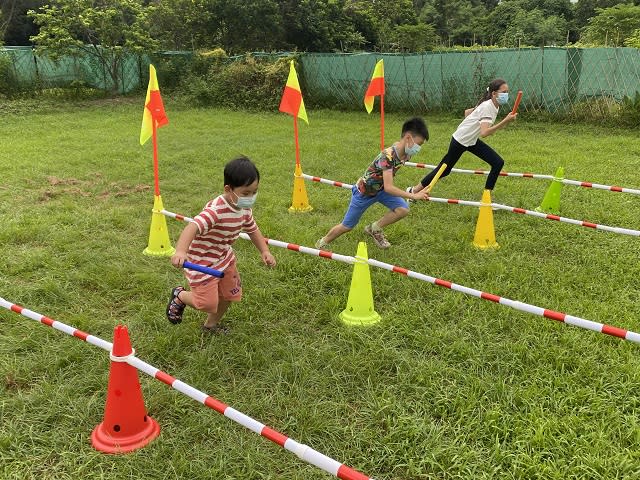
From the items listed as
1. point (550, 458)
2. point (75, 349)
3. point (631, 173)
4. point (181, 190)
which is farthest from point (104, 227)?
point (631, 173)

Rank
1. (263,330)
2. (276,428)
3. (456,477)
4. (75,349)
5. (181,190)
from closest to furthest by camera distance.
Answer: (456,477)
(276,428)
(75,349)
(263,330)
(181,190)

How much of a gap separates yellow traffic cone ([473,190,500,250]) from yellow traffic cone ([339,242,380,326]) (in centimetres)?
187

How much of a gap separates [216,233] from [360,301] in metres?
1.19

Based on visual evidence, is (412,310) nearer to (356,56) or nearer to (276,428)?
(276,428)

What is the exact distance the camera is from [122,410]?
2596 mm

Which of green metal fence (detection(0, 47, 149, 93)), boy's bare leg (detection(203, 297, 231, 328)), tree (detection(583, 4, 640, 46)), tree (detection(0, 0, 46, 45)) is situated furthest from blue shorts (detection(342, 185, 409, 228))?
tree (detection(0, 0, 46, 45))

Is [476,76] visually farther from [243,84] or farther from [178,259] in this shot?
[178,259]

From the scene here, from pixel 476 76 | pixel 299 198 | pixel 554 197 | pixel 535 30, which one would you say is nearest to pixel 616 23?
pixel 476 76

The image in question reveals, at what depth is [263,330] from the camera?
381 cm

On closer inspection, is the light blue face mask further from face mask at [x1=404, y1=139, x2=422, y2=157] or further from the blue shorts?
the blue shorts

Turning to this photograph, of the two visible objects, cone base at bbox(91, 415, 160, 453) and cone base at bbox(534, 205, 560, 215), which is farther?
cone base at bbox(534, 205, 560, 215)

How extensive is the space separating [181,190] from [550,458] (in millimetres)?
6232

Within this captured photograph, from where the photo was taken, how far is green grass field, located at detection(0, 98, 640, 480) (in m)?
2.58

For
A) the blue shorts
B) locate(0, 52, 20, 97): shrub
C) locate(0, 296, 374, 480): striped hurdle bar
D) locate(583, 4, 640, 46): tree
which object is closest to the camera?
locate(0, 296, 374, 480): striped hurdle bar
